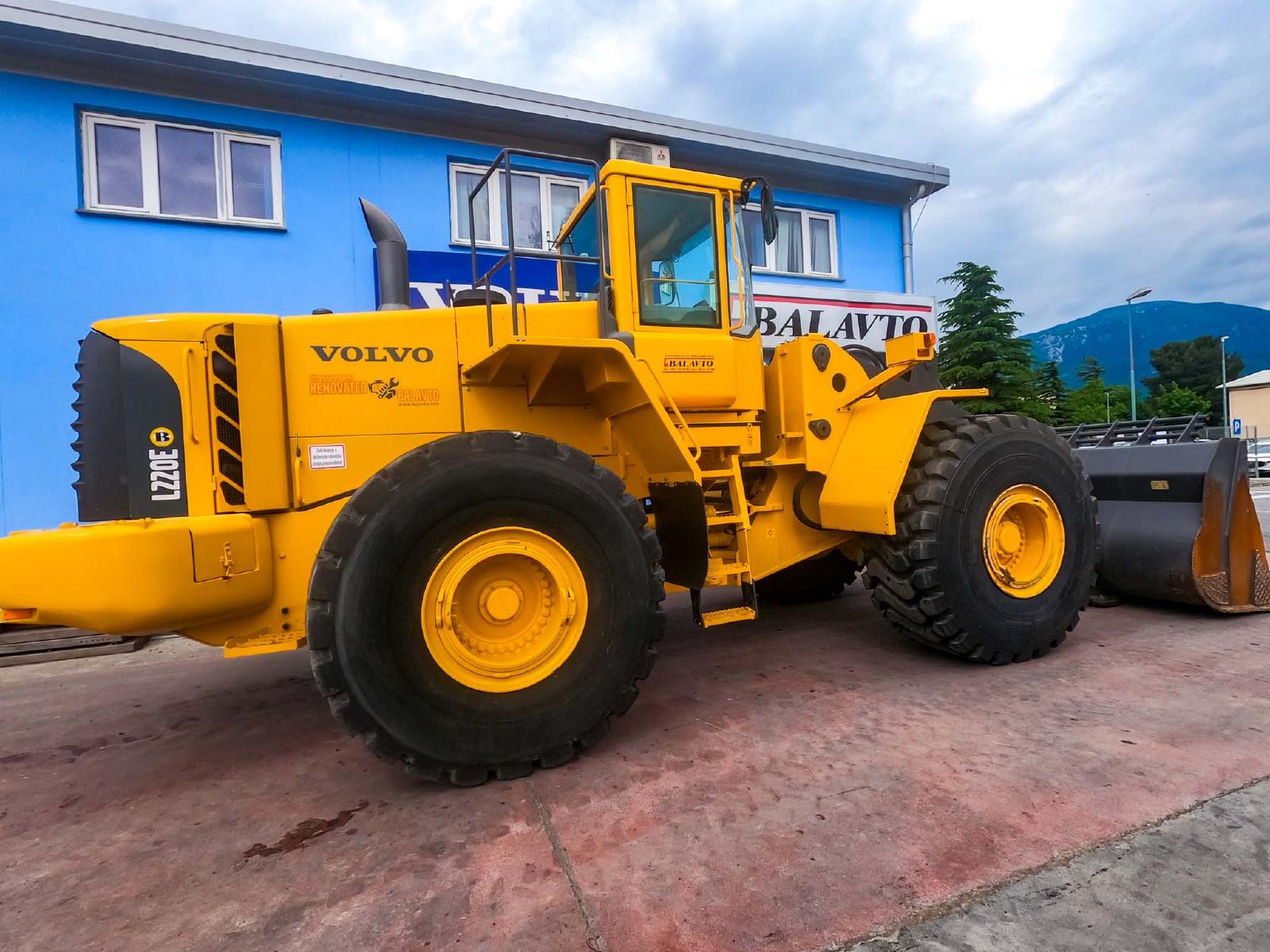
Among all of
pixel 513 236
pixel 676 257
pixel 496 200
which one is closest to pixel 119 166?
pixel 496 200

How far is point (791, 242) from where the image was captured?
973 cm

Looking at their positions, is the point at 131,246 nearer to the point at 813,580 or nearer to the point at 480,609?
the point at 480,609

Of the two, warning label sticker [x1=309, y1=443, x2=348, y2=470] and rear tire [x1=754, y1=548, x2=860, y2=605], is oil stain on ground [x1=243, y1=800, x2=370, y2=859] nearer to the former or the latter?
Result: warning label sticker [x1=309, y1=443, x2=348, y2=470]

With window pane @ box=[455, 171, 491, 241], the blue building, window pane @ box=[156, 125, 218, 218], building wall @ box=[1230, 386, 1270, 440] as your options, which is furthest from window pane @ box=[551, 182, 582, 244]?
building wall @ box=[1230, 386, 1270, 440]

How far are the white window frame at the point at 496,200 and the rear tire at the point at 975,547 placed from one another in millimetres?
5340

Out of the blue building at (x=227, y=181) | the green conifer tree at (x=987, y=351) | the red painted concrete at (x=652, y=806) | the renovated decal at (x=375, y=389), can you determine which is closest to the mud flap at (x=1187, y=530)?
the red painted concrete at (x=652, y=806)

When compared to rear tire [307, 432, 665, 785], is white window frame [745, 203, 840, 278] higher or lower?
higher

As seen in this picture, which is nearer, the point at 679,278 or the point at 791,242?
the point at 679,278

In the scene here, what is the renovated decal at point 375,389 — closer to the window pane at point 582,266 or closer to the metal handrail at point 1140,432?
the window pane at point 582,266

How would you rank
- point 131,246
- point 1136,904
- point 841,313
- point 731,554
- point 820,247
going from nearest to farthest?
1. point 1136,904
2. point 731,554
3. point 131,246
4. point 841,313
5. point 820,247

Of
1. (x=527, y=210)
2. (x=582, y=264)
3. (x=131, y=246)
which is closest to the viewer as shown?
(x=582, y=264)

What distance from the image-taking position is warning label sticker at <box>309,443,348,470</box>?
123 inches

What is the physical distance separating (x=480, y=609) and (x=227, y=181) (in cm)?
649

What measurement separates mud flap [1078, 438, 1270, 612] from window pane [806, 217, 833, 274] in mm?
5591
